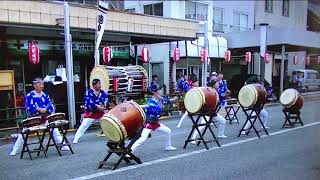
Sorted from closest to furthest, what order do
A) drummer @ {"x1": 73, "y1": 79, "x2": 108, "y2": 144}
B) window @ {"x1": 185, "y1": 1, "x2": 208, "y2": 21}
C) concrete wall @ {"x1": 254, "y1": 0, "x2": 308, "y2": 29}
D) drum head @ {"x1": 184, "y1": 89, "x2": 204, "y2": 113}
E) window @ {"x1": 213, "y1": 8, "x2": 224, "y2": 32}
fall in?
1. concrete wall @ {"x1": 254, "y1": 0, "x2": 308, "y2": 29}
2. drum head @ {"x1": 184, "y1": 89, "x2": 204, "y2": 113}
3. drummer @ {"x1": 73, "y1": 79, "x2": 108, "y2": 144}
4. window @ {"x1": 185, "y1": 1, "x2": 208, "y2": 21}
5. window @ {"x1": 213, "y1": 8, "x2": 224, "y2": 32}

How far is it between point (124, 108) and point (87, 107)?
120 inches

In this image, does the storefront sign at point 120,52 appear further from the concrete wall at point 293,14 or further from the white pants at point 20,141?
Result: the white pants at point 20,141

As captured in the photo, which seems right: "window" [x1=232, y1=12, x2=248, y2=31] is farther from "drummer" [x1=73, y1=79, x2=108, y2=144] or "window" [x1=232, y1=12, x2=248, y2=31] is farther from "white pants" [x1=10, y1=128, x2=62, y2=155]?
"white pants" [x1=10, y1=128, x2=62, y2=155]

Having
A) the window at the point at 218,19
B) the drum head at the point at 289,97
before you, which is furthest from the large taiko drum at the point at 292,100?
the window at the point at 218,19

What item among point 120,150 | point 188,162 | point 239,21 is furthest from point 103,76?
point 239,21

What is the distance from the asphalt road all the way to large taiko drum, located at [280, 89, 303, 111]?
71.4 inches

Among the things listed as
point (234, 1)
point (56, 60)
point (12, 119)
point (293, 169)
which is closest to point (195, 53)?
point (234, 1)

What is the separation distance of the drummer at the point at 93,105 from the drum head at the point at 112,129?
9.50 ft

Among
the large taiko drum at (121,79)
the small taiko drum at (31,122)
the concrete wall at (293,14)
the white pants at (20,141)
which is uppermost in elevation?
the concrete wall at (293,14)

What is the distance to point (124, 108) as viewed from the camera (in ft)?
22.9

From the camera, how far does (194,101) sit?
8.77 metres

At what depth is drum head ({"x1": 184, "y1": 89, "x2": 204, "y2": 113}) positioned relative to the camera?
28.4ft

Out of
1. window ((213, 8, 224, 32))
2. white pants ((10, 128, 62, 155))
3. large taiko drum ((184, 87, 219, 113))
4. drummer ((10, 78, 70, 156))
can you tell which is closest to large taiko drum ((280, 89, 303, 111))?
large taiko drum ((184, 87, 219, 113))

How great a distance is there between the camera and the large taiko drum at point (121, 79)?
12.7 m
